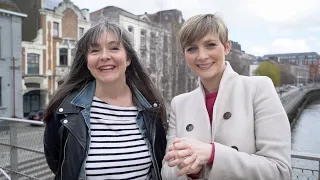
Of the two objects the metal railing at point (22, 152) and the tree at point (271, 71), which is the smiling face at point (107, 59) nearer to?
the metal railing at point (22, 152)

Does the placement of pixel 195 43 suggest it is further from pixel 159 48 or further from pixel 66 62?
pixel 159 48

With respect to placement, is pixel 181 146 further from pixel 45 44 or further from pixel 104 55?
pixel 45 44

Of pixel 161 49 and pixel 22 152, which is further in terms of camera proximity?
pixel 161 49

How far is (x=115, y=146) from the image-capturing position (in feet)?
5.54

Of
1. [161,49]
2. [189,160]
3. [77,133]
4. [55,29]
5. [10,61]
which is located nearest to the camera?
[189,160]

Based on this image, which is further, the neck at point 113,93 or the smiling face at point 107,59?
the neck at point 113,93

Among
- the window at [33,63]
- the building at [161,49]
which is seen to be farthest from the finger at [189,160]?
the building at [161,49]

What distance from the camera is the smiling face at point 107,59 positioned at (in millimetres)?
1680

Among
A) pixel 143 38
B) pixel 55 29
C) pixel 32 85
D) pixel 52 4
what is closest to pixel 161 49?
pixel 143 38

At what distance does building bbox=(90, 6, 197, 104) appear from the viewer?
68.0 feet

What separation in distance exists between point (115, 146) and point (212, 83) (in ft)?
2.23

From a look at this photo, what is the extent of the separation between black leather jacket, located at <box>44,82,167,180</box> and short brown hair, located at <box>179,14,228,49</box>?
0.63 m

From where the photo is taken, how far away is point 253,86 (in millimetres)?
1322

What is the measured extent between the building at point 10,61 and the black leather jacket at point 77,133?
14724 millimetres
